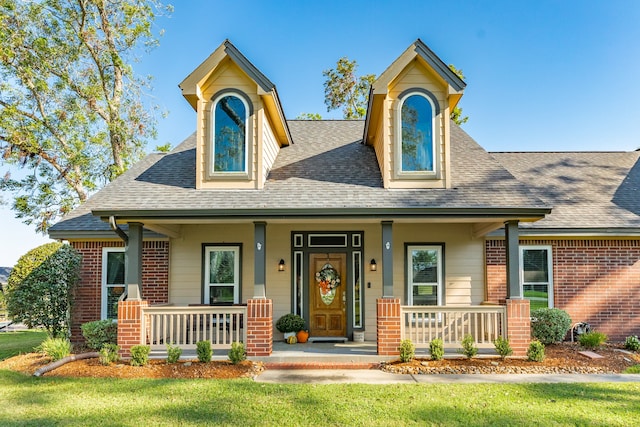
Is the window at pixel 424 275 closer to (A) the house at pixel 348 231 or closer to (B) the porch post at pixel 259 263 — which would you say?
(A) the house at pixel 348 231

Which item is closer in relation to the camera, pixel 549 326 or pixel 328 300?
pixel 549 326

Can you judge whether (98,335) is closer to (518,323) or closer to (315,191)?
(315,191)

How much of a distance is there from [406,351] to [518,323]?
2.32 meters

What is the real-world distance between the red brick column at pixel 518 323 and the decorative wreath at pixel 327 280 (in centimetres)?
390

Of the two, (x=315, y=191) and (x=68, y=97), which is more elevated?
(x=68, y=97)

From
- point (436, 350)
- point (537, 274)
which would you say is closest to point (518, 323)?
point (436, 350)

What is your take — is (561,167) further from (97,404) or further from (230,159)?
(97,404)

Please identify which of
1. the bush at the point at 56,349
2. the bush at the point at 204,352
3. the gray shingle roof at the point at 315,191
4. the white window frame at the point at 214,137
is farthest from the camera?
the white window frame at the point at 214,137

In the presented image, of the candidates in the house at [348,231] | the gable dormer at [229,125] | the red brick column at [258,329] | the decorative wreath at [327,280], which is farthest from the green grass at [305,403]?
the gable dormer at [229,125]

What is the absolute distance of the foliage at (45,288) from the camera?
9844 millimetres

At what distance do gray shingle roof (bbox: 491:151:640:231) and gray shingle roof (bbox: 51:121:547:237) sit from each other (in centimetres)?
214

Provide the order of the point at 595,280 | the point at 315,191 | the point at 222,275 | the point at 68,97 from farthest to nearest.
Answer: the point at 68,97, the point at 222,275, the point at 595,280, the point at 315,191

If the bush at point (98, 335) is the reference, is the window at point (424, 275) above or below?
above

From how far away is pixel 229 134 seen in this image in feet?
31.7
